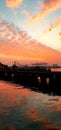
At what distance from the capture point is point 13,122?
18.0 m

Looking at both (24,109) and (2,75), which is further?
(2,75)

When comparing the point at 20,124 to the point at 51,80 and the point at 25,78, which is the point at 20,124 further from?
the point at 25,78

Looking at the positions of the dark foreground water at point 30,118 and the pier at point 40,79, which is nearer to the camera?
the dark foreground water at point 30,118

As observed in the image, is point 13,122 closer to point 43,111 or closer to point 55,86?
point 43,111

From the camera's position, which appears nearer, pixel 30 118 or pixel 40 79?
pixel 30 118

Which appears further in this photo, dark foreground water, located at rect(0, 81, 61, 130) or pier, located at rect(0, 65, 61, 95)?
pier, located at rect(0, 65, 61, 95)

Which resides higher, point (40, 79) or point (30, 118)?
point (40, 79)

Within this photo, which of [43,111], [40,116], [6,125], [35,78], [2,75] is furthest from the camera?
[2,75]

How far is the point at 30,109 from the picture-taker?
2327cm

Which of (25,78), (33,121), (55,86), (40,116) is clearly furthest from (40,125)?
(25,78)

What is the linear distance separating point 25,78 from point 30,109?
44.3m

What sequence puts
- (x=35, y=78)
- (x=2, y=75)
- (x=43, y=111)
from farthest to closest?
1. (x=2, y=75)
2. (x=35, y=78)
3. (x=43, y=111)

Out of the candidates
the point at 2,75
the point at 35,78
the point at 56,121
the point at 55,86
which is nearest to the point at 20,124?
the point at 56,121

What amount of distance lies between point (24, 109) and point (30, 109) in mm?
539
